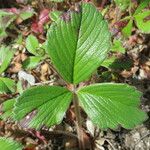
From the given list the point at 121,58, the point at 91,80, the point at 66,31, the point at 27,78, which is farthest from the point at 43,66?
the point at 66,31

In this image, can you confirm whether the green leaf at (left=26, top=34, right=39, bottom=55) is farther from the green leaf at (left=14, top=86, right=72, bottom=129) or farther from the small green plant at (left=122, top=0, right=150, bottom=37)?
the green leaf at (left=14, top=86, right=72, bottom=129)

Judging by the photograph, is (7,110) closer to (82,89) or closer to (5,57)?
(5,57)

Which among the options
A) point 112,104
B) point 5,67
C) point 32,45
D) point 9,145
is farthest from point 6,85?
point 112,104

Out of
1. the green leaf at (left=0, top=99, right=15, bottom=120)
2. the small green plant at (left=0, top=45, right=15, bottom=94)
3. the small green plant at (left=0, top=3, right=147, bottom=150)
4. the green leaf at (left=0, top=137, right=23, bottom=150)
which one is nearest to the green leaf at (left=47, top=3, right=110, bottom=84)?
the small green plant at (left=0, top=3, right=147, bottom=150)

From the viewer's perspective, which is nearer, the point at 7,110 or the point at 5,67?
the point at 7,110

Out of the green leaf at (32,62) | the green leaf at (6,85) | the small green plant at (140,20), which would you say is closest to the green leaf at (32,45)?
the green leaf at (32,62)

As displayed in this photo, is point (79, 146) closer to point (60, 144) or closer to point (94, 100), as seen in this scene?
point (60, 144)

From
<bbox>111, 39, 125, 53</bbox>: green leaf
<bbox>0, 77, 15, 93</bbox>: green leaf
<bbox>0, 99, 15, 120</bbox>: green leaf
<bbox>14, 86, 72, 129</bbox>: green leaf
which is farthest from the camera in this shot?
<bbox>111, 39, 125, 53</bbox>: green leaf
